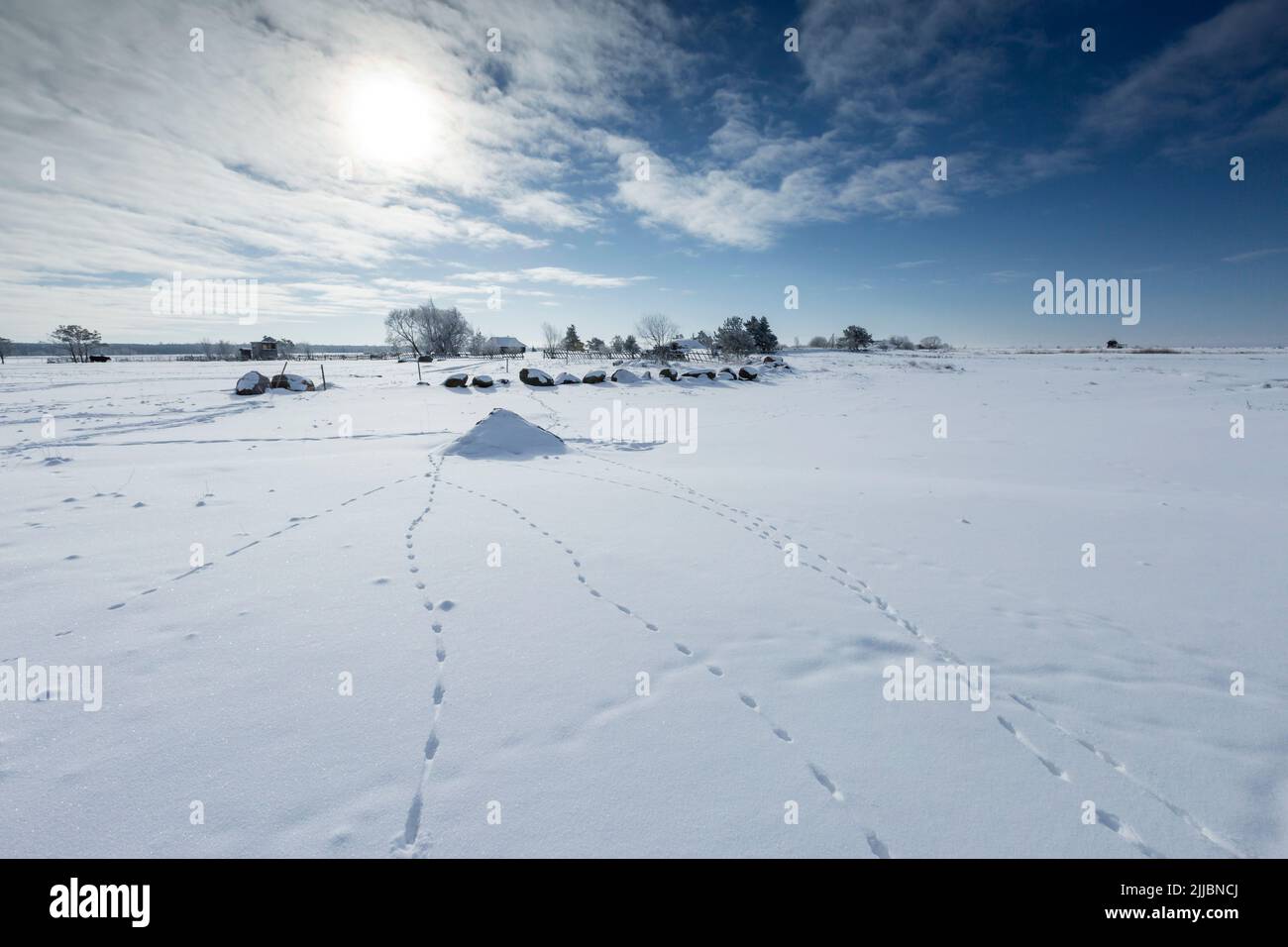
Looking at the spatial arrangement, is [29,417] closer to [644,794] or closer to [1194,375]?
[644,794]

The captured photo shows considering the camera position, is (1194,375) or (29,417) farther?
(1194,375)

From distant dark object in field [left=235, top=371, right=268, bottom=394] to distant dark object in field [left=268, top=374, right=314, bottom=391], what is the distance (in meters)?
1.11

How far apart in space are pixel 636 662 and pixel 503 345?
107695mm

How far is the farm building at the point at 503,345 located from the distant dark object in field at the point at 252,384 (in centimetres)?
6944

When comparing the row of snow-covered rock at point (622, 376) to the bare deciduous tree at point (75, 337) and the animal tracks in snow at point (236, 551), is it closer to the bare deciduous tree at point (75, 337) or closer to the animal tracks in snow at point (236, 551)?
the animal tracks in snow at point (236, 551)

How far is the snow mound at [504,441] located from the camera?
1198cm

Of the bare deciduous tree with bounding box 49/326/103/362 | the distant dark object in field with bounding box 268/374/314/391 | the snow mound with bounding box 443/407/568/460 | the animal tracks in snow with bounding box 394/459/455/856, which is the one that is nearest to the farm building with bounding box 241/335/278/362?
the bare deciduous tree with bounding box 49/326/103/362

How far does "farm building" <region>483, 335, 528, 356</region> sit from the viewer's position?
97.5m

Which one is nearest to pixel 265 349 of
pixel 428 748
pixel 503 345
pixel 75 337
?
pixel 75 337

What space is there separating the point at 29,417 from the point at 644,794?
87.1ft

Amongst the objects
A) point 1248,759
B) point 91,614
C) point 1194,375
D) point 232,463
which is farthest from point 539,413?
point 1194,375

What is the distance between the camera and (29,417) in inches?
683

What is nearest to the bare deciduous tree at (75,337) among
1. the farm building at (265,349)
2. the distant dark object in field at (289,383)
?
the farm building at (265,349)

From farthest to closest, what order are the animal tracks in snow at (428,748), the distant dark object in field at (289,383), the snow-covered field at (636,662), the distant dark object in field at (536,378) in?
the distant dark object in field at (536,378), the distant dark object in field at (289,383), the snow-covered field at (636,662), the animal tracks in snow at (428,748)
